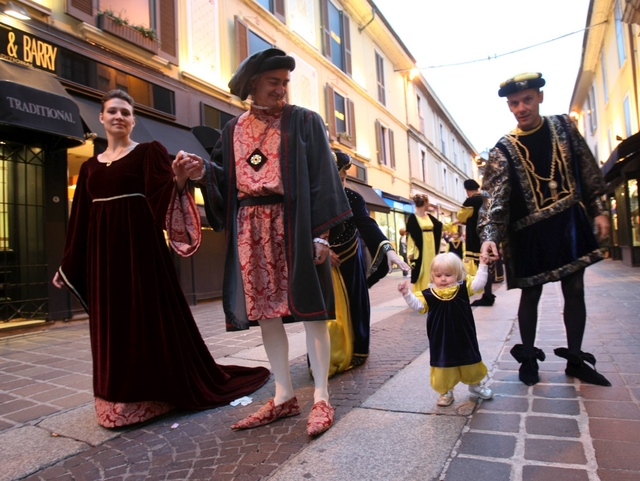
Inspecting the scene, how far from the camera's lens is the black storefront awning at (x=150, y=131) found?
7465mm

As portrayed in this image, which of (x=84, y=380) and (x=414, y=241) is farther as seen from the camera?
(x=414, y=241)

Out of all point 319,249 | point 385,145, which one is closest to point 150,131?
point 319,249

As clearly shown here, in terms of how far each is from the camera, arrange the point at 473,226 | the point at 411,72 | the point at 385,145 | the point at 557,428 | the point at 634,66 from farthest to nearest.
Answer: the point at 411,72 < the point at 385,145 < the point at 634,66 < the point at 473,226 < the point at 557,428

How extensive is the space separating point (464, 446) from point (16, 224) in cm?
730

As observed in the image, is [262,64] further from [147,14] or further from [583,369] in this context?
[147,14]

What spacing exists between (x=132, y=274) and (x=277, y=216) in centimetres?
91

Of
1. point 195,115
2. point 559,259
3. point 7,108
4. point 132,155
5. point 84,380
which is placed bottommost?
point 84,380

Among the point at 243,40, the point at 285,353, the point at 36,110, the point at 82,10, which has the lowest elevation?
the point at 285,353

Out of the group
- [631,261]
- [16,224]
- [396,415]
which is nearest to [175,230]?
[396,415]

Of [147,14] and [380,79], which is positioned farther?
[380,79]

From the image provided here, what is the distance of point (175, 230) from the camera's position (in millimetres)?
2555

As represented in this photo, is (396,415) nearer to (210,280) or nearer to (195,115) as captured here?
(210,280)

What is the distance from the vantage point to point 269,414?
243 centimetres

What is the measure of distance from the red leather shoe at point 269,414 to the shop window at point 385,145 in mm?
18824
